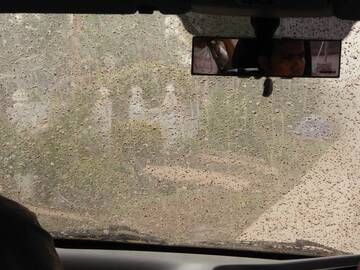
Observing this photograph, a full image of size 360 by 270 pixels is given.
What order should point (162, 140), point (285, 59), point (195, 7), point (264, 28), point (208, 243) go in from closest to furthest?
point (195, 7)
point (264, 28)
point (285, 59)
point (208, 243)
point (162, 140)

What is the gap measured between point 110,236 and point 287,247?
0.89 metres

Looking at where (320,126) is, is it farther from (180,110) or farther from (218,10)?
(218,10)

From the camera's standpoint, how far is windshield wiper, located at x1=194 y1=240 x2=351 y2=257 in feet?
13.3

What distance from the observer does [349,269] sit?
12.3ft

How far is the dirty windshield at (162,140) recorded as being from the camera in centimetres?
470

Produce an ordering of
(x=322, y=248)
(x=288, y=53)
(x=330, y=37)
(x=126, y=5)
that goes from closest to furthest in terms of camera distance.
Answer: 1. (x=126, y=5)
2. (x=288, y=53)
3. (x=330, y=37)
4. (x=322, y=248)

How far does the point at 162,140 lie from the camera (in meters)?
4.86

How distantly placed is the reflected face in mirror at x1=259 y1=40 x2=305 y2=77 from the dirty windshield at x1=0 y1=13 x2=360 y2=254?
57.8 inches

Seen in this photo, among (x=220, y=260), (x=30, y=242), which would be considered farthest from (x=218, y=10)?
(x=220, y=260)

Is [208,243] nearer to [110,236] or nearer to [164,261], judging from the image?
[164,261]

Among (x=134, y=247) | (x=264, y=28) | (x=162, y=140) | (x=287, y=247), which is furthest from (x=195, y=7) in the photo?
(x=162, y=140)

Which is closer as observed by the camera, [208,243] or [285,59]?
[285,59]

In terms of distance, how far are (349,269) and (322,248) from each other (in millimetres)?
400

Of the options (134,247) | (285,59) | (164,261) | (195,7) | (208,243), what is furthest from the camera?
(208,243)
